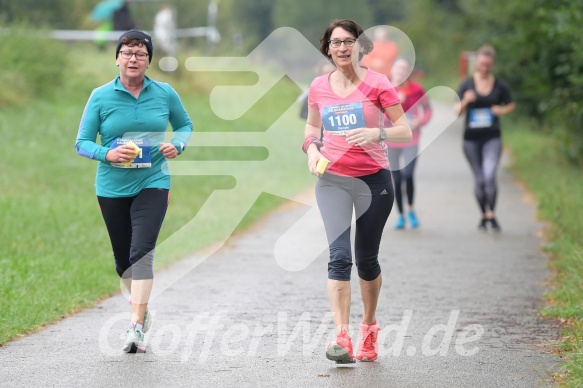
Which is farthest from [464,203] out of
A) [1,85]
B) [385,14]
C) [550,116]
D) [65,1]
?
[385,14]

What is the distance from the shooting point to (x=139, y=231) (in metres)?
7.40

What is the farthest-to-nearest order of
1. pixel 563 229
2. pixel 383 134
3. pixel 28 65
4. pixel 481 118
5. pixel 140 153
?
1. pixel 28 65
2. pixel 481 118
3. pixel 563 229
4. pixel 140 153
5. pixel 383 134

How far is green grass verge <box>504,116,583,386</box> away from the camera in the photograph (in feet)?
23.8

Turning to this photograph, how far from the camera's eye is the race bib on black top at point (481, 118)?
13.8 metres

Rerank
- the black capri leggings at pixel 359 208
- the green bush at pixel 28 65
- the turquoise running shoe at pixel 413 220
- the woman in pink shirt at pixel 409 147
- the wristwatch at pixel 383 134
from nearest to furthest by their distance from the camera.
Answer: the wristwatch at pixel 383 134, the black capri leggings at pixel 359 208, the woman in pink shirt at pixel 409 147, the turquoise running shoe at pixel 413 220, the green bush at pixel 28 65

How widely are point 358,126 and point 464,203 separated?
407 inches

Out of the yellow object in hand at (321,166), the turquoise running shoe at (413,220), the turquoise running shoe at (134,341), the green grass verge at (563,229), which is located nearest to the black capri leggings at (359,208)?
the yellow object in hand at (321,166)

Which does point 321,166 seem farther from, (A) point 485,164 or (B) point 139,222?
(A) point 485,164

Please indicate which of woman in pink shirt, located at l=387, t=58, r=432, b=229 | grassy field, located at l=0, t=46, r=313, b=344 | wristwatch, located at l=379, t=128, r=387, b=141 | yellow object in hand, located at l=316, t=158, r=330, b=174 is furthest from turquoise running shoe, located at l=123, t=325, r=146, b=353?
woman in pink shirt, located at l=387, t=58, r=432, b=229

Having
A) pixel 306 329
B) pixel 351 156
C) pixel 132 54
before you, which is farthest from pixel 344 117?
pixel 306 329

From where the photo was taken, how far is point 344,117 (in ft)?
22.8

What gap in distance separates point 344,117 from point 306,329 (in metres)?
1.79

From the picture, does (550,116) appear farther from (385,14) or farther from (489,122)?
(385,14)

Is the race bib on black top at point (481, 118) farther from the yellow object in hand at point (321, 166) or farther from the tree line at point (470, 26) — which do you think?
the yellow object in hand at point (321, 166)
